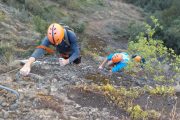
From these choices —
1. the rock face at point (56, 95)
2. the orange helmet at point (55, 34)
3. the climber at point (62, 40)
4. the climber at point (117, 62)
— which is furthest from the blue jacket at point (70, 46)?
the climber at point (117, 62)

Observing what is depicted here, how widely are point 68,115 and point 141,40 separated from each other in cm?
229

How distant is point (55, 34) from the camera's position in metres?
8.02

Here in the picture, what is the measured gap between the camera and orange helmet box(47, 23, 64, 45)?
315 inches

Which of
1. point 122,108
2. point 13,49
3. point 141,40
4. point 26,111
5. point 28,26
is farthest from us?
point 28,26

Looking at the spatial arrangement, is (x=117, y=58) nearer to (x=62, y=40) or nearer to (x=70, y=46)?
(x=70, y=46)

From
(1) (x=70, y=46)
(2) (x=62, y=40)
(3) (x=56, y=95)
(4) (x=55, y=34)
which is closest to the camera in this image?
(3) (x=56, y=95)

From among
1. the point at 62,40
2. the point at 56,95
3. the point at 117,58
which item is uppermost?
the point at 62,40

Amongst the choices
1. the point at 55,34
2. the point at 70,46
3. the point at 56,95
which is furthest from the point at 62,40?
the point at 56,95

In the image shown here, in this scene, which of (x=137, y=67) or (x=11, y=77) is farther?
(x=137, y=67)

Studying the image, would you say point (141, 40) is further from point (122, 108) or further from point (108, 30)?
point (108, 30)

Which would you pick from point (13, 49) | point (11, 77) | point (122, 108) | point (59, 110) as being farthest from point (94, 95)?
point (13, 49)

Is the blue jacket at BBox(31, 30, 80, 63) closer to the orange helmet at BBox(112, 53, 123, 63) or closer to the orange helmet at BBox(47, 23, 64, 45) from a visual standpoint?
the orange helmet at BBox(47, 23, 64, 45)

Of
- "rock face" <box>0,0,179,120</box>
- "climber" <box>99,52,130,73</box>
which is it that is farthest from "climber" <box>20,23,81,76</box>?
"climber" <box>99,52,130,73</box>

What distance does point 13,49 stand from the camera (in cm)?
1248
